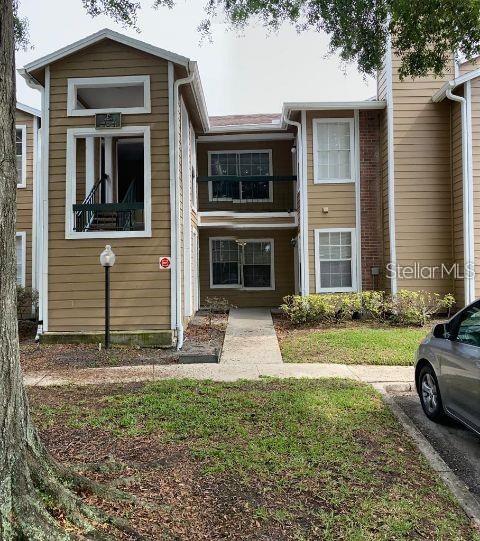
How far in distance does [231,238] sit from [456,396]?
11.8 m

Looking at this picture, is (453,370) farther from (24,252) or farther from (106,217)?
(24,252)

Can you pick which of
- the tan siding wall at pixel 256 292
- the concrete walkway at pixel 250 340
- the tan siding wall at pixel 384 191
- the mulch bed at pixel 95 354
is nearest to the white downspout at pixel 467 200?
the tan siding wall at pixel 384 191

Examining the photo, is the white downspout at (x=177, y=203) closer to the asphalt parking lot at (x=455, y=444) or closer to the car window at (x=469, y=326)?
the asphalt parking lot at (x=455, y=444)

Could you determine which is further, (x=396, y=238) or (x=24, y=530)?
(x=396, y=238)

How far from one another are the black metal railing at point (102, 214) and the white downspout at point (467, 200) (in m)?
7.77

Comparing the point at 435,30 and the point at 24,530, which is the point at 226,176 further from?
the point at 24,530

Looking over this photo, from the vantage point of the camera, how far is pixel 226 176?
14.6 metres

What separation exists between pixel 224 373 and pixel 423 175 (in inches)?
331

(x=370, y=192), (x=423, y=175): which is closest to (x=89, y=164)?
(x=370, y=192)

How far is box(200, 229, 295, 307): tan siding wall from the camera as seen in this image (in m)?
15.9

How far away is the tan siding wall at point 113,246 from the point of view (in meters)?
9.73

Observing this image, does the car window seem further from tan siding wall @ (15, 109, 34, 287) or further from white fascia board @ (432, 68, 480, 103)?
tan siding wall @ (15, 109, 34, 287)

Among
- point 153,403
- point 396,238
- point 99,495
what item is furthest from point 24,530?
point 396,238

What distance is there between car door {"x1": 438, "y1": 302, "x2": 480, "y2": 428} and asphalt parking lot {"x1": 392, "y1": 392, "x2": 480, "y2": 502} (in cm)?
30
